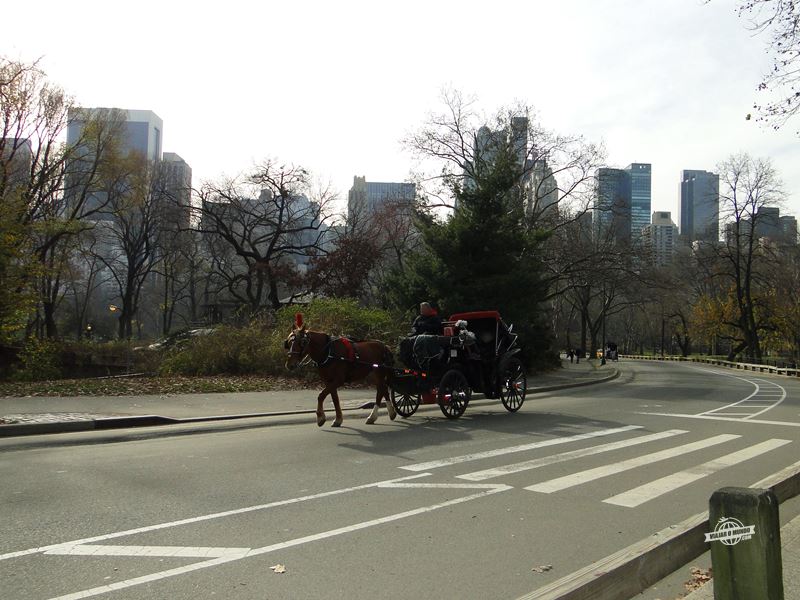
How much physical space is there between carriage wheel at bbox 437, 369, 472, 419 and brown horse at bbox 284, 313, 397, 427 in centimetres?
117

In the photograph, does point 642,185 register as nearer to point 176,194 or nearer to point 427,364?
point 176,194

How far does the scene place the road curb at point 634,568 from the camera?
3.70 metres

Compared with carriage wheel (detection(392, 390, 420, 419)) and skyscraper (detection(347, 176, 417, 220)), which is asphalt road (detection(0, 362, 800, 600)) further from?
skyscraper (detection(347, 176, 417, 220))

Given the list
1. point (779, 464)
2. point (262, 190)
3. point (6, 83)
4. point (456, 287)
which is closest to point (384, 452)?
point (779, 464)

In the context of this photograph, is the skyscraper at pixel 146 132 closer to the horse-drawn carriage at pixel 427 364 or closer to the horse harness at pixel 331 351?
the horse-drawn carriage at pixel 427 364

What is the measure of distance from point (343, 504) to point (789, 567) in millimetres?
3882

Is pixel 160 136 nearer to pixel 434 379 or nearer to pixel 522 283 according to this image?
pixel 522 283

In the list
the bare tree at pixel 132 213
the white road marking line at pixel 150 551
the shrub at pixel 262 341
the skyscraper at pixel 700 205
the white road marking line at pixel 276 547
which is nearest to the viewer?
the white road marking line at pixel 276 547

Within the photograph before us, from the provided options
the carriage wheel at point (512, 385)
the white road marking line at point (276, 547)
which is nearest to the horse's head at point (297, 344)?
the carriage wheel at point (512, 385)

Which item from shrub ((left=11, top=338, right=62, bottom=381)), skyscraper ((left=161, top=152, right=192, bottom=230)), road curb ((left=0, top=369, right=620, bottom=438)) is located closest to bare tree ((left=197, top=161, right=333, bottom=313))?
skyscraper ((left=161, top=152, right=192, bottom=230))

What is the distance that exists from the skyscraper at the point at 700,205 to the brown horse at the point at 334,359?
52.7 meters

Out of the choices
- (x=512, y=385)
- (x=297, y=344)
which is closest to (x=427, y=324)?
(x=512, y=385)

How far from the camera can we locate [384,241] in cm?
5069

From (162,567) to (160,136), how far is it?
80109 mm
